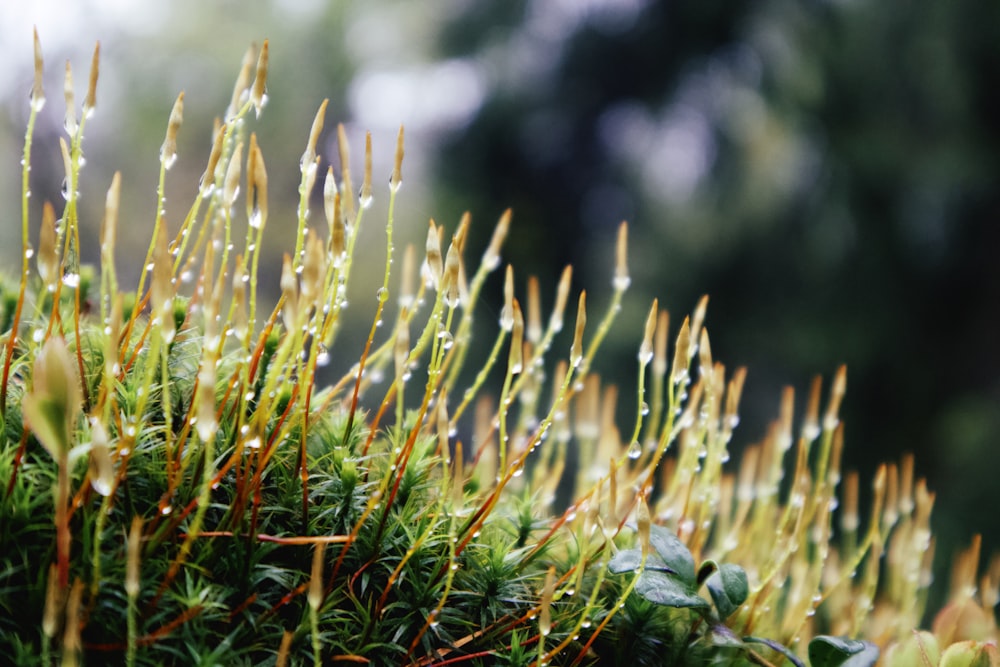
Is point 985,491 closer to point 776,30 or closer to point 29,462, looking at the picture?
point 776,30

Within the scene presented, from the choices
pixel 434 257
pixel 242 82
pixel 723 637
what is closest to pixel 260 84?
pixel 242 82

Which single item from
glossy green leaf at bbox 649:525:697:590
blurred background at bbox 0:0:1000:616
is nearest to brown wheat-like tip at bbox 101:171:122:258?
glossy green leaf at bbox 649:525:697:590

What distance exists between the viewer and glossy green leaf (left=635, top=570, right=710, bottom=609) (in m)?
0.67

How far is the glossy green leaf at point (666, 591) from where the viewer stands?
0.67 m

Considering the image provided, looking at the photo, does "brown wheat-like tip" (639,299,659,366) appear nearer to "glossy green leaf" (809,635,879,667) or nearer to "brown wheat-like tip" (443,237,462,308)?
"brown wheat-like tip" (443,237,462,308)

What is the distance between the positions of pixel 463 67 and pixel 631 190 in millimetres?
1227

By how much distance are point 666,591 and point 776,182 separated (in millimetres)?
3405

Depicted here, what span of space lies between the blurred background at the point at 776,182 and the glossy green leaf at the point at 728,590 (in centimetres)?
247

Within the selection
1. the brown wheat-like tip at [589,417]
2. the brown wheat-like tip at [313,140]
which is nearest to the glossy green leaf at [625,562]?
the brown wheat-like tip at [589,417]

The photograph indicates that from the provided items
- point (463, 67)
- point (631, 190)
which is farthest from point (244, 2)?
point (631, 190)

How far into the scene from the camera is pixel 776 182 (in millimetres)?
3684

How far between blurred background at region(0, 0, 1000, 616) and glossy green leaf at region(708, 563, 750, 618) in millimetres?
2468

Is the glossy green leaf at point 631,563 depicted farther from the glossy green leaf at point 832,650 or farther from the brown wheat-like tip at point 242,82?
the brown wheat-like tip at point 242,82

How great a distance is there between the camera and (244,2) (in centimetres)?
1014
